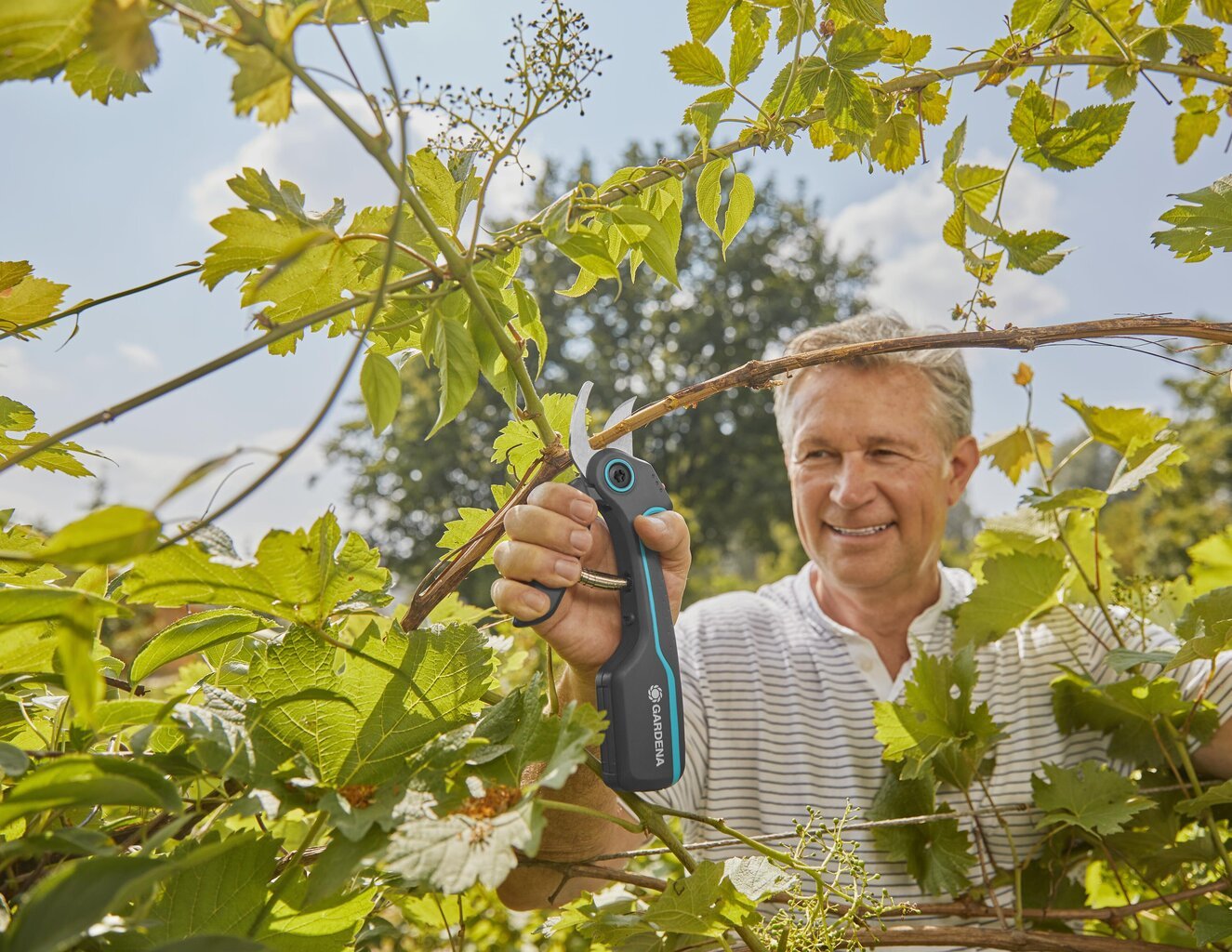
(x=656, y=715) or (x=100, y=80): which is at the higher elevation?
(x=100, y=80)

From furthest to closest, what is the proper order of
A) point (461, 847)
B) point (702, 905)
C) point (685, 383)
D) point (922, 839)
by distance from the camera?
point (685, 383)
point (922, 839)
point (702, 905)
point (461, 847)

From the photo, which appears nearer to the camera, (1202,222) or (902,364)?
(1202,222)

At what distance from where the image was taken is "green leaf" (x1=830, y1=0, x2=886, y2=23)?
32.6 inches

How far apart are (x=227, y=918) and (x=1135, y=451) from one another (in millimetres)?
1370

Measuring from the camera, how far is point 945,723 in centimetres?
126

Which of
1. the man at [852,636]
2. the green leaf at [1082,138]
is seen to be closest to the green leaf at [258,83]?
the green leaf at [1082,138]

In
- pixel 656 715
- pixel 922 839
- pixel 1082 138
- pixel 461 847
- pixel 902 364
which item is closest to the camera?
pixel 461 847

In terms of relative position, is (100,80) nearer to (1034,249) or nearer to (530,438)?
(530,438)

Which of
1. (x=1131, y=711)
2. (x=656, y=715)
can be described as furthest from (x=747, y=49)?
(x=1131, y=711)

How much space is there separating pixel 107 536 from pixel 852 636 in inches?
83.1

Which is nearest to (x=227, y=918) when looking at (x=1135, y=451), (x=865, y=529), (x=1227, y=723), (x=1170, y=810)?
(x=1170, y=810)

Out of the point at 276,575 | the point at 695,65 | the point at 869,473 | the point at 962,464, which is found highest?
the point at 962,464

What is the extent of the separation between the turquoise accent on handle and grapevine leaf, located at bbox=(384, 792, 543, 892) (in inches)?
12.3

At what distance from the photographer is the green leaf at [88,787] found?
503mm
